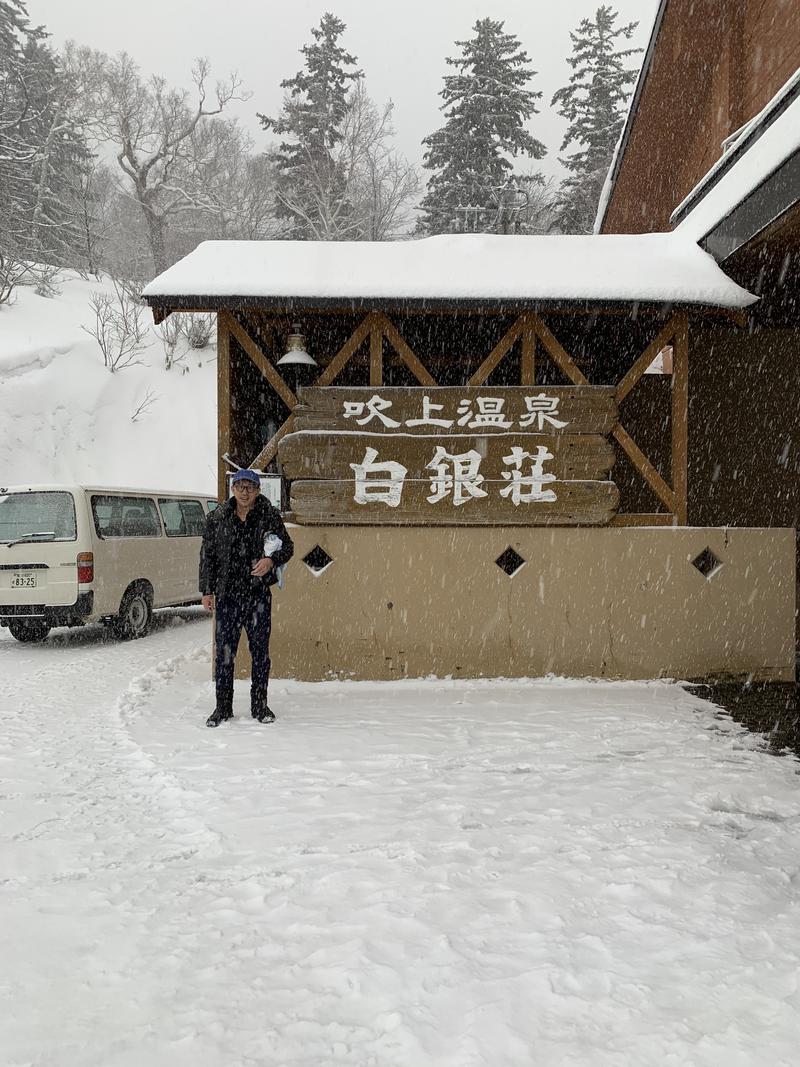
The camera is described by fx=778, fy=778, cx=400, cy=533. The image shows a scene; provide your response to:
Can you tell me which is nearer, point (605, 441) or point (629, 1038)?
point (629, 1038)

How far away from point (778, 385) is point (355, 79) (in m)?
33.9

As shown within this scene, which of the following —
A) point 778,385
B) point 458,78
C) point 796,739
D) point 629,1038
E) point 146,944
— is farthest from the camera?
point 458,78

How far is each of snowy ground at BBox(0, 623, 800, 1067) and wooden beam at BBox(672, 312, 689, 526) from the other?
85.6 inches

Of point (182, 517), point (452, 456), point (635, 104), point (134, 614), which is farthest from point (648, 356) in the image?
point (182, 517)

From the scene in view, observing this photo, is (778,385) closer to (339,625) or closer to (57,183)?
(339,625)

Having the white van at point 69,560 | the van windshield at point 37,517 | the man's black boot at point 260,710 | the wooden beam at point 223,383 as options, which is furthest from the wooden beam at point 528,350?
the van windshield at point 37,517

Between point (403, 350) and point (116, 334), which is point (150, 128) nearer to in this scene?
point (116, 334)

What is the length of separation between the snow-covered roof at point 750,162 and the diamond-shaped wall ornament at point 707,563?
2.70 meters

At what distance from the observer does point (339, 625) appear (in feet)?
21.6

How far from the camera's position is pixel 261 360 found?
21.9 feet

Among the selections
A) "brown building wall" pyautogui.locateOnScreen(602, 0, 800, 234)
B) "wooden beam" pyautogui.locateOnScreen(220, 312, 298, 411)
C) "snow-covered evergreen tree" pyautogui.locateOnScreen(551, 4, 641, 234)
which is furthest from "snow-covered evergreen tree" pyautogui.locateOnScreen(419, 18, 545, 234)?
"wooden beam" pyautogui.locateOnScreen(220, 312, 298, 411)

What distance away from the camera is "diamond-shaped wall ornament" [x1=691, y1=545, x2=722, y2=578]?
21.8 ft

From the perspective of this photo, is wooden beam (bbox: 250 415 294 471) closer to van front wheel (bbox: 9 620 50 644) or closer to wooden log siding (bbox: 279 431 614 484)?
wooden log siding (bbox: 279 431 614 484)

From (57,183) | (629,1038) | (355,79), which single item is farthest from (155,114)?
(629,1038)
